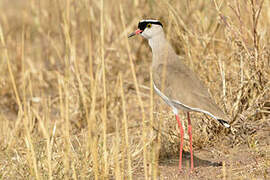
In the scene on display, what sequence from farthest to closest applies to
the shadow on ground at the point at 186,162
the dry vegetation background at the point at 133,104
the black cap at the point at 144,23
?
the black cap at the point at 144,23 < the shadow on ground at the point at 186,162 < the dry vegetation background at the point at 133,104

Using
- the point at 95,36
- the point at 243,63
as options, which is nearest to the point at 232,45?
the point at 243,63

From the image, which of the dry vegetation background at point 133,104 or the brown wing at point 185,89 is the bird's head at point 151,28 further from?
the brown wing at point 185,89

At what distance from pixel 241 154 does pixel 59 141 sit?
49.8 inches

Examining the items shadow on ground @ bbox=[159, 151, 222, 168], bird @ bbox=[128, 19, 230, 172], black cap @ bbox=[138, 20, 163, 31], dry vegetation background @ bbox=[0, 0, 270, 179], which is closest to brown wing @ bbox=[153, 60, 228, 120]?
bird @ bbox=[128, 19, 230, 172]

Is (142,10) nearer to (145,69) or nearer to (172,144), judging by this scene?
(145,69)

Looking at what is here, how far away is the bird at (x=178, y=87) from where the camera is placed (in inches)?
119

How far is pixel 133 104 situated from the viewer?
4949 mm

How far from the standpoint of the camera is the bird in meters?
3.03

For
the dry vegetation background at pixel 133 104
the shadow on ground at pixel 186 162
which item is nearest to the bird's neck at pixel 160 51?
the dry vegetation background at pixel 133 104

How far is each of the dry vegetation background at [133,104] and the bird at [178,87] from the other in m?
0.14

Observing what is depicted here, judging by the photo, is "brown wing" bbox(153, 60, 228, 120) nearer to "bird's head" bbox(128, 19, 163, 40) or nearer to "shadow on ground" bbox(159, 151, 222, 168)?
"bird's head" bbox(128, 19, 163, 40)

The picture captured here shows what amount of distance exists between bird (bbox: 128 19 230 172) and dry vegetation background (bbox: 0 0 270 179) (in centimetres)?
14

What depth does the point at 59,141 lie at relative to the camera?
11.6ft

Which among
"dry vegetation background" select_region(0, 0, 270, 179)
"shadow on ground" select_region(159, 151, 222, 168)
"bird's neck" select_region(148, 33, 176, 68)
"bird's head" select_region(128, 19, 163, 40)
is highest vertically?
"bird's head" select_region(128, 19, 163, 40)
